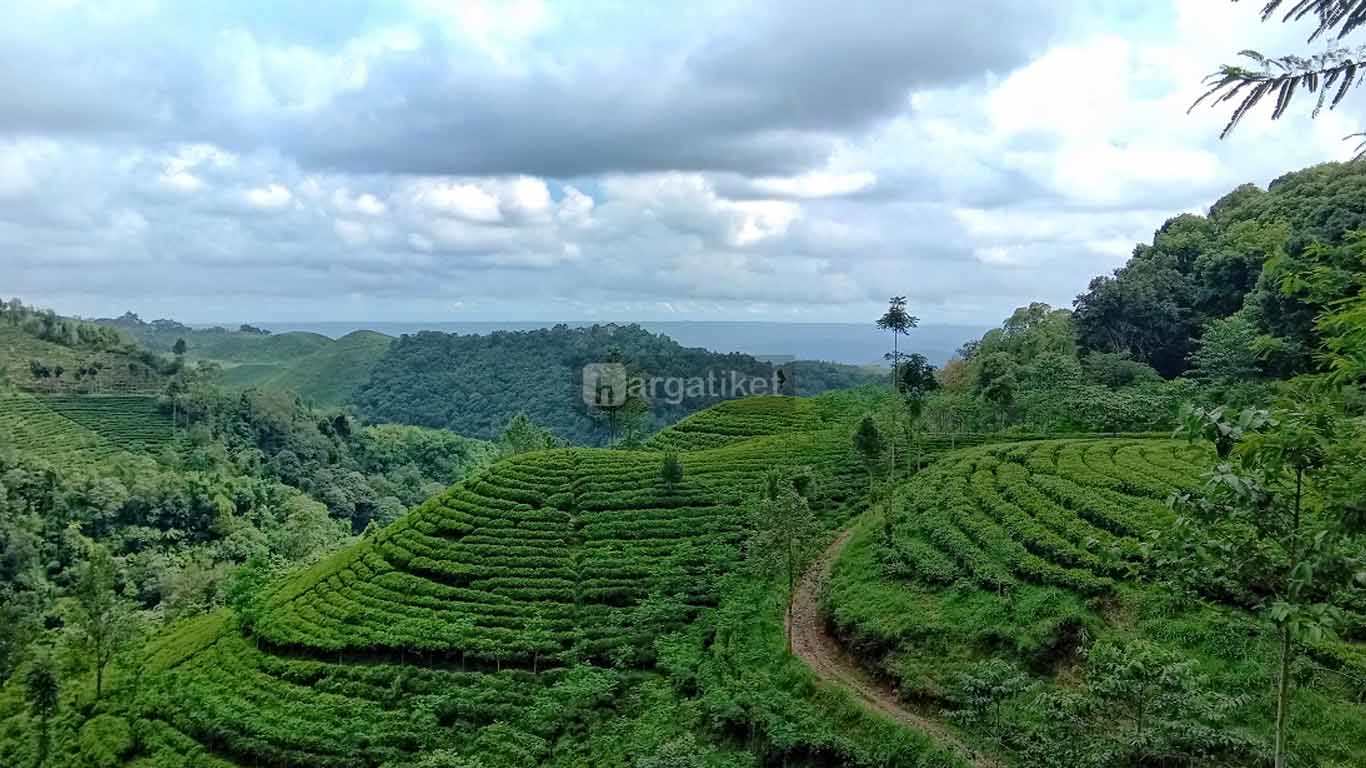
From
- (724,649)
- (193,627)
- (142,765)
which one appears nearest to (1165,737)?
(724,649)

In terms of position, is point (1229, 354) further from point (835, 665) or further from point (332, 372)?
point (332, 372)

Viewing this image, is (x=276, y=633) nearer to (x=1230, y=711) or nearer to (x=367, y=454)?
(x=1230, y=711)

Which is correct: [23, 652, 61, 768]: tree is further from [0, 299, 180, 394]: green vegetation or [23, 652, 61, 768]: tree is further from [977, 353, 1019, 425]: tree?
[0, 299, 180, 394]: green vegetation

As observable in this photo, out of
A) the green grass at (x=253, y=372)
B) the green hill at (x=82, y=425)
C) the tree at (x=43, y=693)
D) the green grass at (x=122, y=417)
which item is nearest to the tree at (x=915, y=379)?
the tree at (x=43, y=693)

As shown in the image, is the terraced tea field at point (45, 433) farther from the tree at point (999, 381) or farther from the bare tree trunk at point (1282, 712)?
the bare tree trunk at point (1282, 712)

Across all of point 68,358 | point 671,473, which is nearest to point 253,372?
point 68,358

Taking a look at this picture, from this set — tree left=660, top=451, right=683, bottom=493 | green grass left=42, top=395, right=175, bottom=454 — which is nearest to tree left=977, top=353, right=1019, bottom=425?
tree left=660, top=451, right=683, bottom=493

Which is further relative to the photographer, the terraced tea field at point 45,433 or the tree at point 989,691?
the terraced tea field at point 45,433
